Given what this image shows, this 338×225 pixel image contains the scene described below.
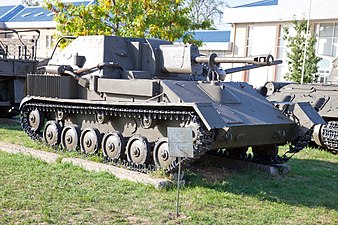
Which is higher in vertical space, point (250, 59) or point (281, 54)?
point (250, 59)

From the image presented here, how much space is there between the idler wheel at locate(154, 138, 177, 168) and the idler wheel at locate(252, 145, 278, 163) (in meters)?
2.48

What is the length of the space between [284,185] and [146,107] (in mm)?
2556

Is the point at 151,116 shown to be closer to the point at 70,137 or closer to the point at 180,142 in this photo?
the point at 180,142

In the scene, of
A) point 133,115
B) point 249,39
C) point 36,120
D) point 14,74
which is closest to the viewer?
point 133,115

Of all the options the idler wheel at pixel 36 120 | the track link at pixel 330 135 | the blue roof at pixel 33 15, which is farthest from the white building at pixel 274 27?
the idler wheel at pixel 36 120

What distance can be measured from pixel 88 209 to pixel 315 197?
355cm

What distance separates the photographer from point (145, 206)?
7.29 m

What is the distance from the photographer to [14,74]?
595 inches

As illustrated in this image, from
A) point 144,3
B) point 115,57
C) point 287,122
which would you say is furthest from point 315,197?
point 144,3

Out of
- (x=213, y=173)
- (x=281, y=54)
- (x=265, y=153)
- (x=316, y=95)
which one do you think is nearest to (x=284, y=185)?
(x=213, y=173)

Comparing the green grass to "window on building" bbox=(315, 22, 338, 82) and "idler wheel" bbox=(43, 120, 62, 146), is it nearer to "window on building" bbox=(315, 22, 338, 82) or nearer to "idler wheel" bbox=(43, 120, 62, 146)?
"idler wheel" bbox=(43, 120, 62, 146)

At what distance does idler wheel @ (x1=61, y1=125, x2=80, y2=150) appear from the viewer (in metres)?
10.7

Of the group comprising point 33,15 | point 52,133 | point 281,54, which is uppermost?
point 33,15

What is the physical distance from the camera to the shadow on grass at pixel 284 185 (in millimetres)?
8352
